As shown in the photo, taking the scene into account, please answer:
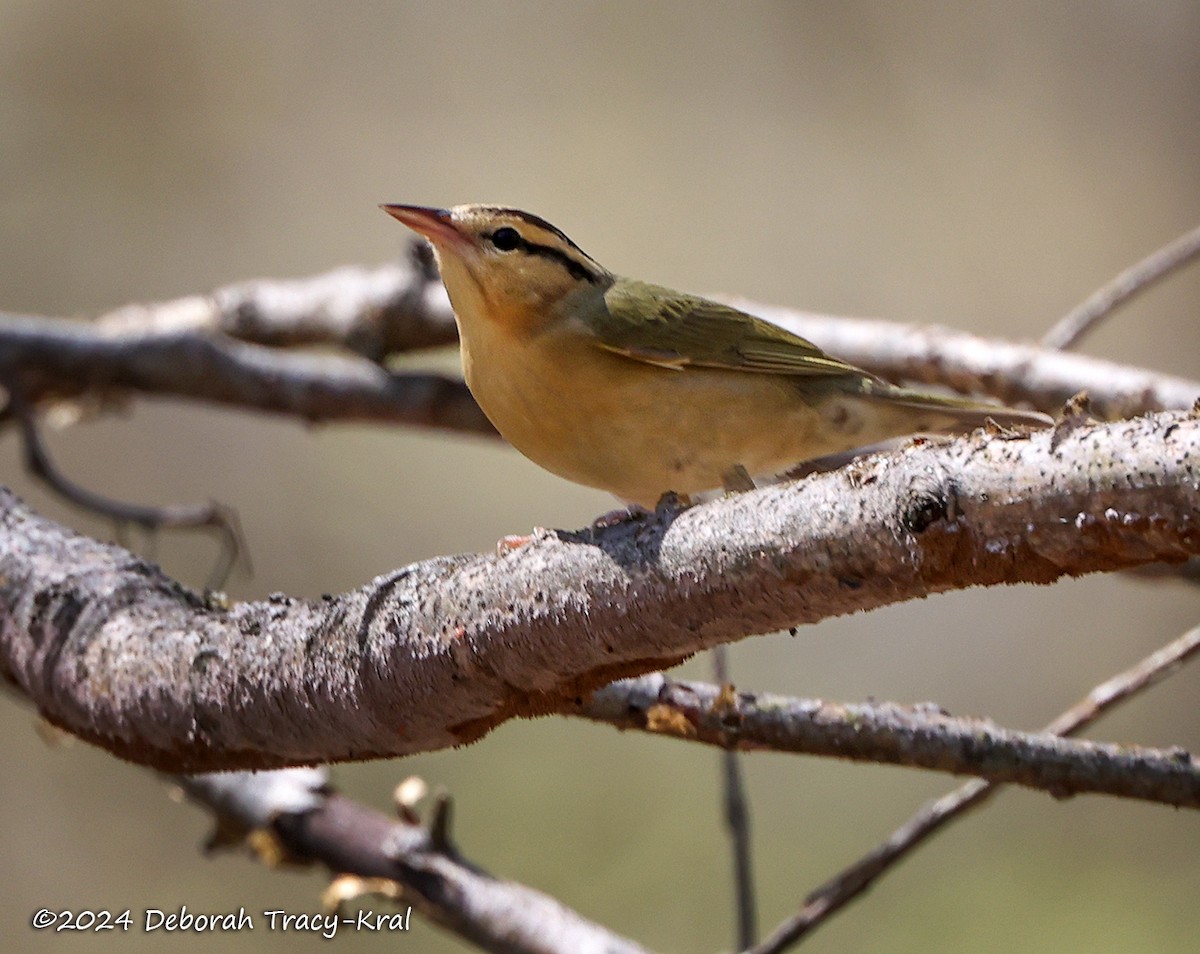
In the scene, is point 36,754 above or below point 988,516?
above

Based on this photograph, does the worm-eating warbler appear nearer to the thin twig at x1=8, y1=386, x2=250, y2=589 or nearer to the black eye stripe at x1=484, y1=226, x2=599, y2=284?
the black eye stripe at x1=484, y1=226, x2=599, y2=284

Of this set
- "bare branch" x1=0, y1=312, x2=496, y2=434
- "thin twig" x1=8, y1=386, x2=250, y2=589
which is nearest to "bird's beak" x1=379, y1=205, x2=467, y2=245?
"bare branch" x1=0, y1=312, x2=496, y2=434

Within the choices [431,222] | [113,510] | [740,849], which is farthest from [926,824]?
[113,510]

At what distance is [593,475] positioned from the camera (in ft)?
10.5

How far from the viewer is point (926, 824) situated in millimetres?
2818

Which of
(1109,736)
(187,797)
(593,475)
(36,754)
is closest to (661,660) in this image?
(593,475)

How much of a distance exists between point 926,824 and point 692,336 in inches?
54.6

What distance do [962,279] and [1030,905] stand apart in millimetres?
3550

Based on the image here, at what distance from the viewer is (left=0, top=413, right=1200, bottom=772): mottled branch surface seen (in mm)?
1360

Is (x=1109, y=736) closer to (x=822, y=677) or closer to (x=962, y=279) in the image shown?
(x=822, y=677)

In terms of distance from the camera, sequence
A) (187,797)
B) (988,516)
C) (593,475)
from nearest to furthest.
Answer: (988,516), (593,475), (187,797)

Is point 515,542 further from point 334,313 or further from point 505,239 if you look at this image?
point 334,313

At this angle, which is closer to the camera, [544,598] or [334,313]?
[544,598]

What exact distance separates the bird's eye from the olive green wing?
30 cm
